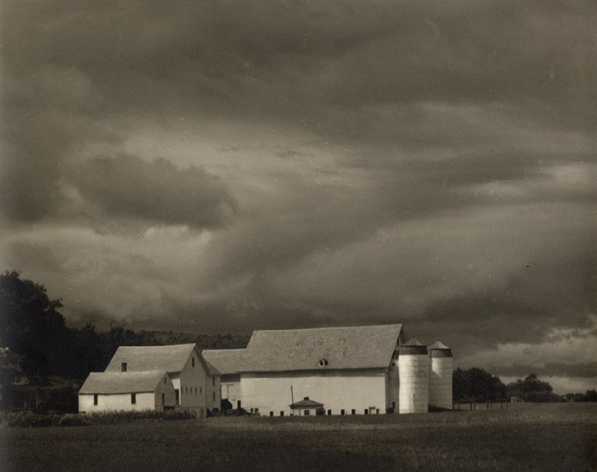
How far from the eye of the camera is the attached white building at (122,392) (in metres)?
52.0

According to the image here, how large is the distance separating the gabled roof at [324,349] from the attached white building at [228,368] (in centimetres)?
252

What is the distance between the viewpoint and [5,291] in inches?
1738

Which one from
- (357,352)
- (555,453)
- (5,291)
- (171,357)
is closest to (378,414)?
(357,352)

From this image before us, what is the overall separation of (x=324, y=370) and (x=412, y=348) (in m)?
5.76

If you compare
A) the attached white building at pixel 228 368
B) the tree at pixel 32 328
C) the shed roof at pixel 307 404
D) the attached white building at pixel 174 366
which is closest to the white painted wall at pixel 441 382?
the shed roof at pixel 307 404

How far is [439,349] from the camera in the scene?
202 ft

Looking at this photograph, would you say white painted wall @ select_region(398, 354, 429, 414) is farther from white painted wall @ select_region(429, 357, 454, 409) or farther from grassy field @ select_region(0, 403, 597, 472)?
grassy field @ select_region(0, 403, 597, 472)

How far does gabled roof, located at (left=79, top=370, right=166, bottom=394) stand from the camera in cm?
5238

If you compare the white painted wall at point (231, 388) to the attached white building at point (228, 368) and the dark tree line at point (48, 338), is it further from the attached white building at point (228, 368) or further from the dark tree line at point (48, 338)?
the dark tree line at point (48, 338)

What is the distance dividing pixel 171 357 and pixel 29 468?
24.2 metres

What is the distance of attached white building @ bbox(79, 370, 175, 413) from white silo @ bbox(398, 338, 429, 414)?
13752mm

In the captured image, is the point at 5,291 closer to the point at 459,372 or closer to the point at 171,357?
the point at 171,357

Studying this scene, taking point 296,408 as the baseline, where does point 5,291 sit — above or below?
above

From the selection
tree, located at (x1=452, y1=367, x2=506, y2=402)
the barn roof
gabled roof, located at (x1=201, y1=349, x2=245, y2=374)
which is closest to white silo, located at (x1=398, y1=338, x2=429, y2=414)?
tree, located at (x1=452, y1=367, x2=506, y2=402)
